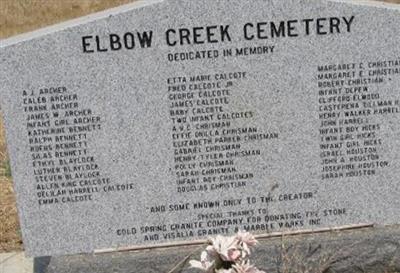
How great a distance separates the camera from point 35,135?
375 centimetres

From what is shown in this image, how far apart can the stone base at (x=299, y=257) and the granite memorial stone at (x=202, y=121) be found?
0.24 ft

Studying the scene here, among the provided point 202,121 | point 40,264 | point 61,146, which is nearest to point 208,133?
point 202,121

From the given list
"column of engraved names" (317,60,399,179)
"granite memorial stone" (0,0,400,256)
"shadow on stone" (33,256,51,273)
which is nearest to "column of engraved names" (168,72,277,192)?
"granite memorial stone" (0,0,400,256)

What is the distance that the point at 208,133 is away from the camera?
3824 mm

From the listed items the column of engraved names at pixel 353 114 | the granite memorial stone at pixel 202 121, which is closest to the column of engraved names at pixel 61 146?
the granite memorial stone at pixel 202 121

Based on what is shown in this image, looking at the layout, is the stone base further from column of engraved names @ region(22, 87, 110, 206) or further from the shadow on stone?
column of engraved names @ region(22, 87, 110, 206)

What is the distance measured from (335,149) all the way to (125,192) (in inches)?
48.9

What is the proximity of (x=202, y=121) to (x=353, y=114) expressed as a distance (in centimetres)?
87

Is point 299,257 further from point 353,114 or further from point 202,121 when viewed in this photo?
point 202,121

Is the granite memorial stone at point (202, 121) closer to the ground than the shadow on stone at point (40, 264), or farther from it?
farther from it

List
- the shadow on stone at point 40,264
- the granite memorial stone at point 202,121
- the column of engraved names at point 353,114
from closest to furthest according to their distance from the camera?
the granite memorial stone at point 202,121, the column of engraved names at point 353,114, the shadow on stone at point 40,264

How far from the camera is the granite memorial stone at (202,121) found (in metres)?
3.67

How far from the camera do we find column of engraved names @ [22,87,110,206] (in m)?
3.71

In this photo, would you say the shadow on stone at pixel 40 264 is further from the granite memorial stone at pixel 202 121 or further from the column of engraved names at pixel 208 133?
the column of engraved names at pixel 208 133
